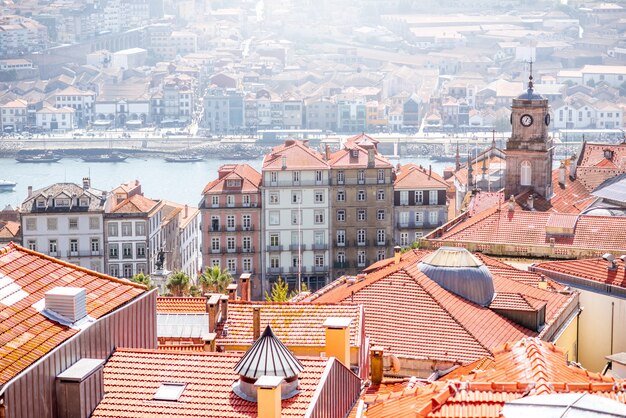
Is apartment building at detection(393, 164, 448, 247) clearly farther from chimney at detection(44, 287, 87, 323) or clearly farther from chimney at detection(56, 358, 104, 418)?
chimney at detection(56, 358, 104, 418)

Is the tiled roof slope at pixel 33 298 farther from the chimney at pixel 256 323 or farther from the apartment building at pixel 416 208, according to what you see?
the apartment building at pixel 416 208

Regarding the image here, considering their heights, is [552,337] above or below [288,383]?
below

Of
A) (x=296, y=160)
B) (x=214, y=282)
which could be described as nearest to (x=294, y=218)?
(x=296, y=160)

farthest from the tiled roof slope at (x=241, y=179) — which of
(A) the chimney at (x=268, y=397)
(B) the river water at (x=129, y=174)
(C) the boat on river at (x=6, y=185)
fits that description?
(C) the boat on river at (x=6, y=185)

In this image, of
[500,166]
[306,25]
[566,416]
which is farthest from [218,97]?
[566,416]

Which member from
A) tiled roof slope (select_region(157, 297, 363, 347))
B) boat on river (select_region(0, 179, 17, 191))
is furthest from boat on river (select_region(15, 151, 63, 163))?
tiled roof slope (select_region(157, 297, 363, 347))

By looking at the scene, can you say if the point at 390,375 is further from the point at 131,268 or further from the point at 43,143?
the point at 43,143

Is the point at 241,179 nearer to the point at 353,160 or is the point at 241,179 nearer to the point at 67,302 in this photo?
the point at 353,160
